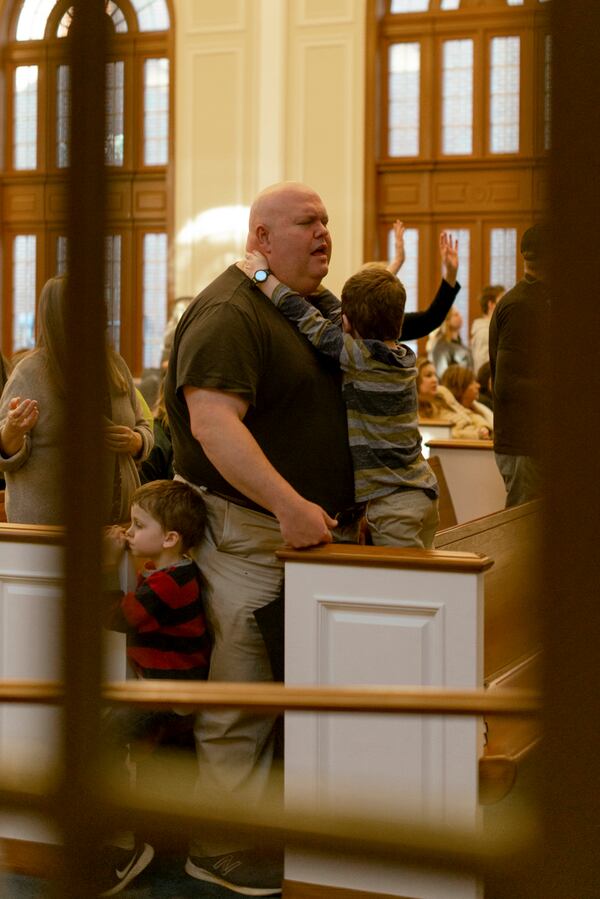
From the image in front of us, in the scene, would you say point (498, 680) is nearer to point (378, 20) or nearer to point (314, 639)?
point (314, 639)

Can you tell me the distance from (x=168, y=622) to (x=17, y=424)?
0.68 metres

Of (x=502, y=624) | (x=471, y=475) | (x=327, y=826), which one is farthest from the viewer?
(x=471, y=475)

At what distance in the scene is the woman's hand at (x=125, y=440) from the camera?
3.27m

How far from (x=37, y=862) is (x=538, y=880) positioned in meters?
2.56

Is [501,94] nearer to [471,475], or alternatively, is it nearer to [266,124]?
[266,124]

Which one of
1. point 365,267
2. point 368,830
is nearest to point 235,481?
point 365,267

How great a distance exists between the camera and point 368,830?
910 mm

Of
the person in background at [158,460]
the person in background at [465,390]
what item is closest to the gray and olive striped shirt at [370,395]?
the person in background at [158,460]

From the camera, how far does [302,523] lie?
2.85m

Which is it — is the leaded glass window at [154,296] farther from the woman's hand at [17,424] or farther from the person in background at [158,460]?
the woman's hand at [17,424]

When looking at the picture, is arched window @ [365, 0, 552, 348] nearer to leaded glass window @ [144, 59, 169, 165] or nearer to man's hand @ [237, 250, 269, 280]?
leaded glass window @ [144, 59, 169, 165]

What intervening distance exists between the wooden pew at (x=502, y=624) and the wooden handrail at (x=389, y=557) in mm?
132

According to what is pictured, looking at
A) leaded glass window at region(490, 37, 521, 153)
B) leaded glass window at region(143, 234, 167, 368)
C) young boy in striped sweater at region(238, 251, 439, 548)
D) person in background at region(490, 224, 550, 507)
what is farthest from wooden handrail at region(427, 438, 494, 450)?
leaded glass window at region(143, 234, 167, 368)

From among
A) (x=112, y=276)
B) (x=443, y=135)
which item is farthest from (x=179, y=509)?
(x=443, y=135)
